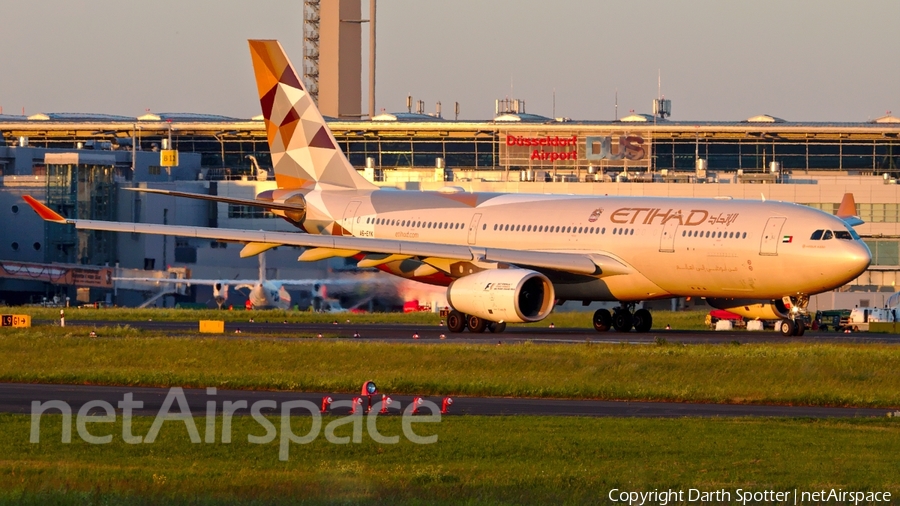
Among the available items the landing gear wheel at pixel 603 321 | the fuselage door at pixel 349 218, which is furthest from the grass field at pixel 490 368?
the fuselage door at pixel 349 218

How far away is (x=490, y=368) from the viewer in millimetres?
28594

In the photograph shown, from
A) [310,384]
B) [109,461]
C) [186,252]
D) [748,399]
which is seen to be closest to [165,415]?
[109,461]

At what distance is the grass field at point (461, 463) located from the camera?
46.0 ft

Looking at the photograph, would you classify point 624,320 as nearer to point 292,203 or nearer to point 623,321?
point 623,321

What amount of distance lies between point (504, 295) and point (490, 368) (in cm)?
1022

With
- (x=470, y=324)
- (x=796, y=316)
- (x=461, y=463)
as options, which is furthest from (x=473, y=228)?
(x=461, y=463)

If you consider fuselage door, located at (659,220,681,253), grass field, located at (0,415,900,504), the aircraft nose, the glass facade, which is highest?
the glass facade

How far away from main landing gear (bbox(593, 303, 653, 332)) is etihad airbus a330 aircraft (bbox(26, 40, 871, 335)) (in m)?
0.03

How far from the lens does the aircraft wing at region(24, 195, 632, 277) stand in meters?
40.8

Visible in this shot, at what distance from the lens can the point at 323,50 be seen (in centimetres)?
12362

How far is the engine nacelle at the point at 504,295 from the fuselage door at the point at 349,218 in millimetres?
8958

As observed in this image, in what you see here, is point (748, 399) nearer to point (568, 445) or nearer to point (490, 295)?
point (568, 445)

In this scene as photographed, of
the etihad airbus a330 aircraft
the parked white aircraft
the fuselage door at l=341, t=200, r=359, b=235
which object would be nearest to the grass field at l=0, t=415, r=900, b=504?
the etihad airbus a330 aircraft

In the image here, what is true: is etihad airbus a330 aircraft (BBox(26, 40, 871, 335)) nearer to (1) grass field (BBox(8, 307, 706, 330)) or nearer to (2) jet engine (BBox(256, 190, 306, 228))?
(2) jet engine (BBox(256, 190, 306, 228))
